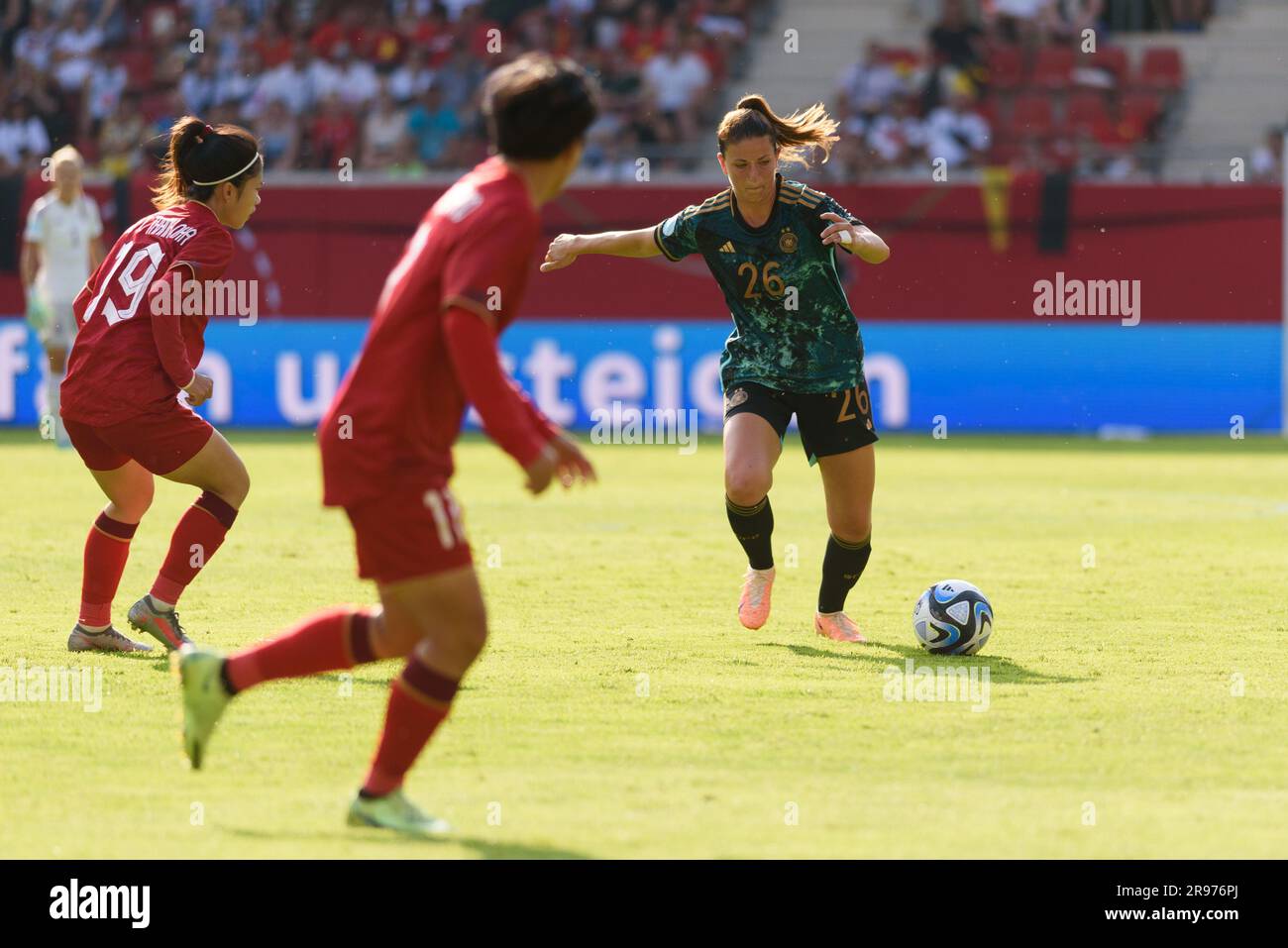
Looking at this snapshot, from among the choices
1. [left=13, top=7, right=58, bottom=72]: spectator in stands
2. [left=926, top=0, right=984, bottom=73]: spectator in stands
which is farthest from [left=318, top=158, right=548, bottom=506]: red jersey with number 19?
[left=13, top=7, right=58, bottom=72]: spectator in stands

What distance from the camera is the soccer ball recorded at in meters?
8.47

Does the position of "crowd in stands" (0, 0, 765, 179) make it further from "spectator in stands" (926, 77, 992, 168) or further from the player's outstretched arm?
the player's outstretched arm

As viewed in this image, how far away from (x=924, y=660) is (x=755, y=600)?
3.34ft

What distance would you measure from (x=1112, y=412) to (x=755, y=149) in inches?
549

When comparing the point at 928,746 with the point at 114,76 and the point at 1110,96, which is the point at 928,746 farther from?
the point at 114,76

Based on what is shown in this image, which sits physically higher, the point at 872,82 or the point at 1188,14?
the point at 1188,14

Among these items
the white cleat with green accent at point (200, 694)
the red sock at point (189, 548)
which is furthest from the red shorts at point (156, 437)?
the white cleat with green accent at point (200, 694)

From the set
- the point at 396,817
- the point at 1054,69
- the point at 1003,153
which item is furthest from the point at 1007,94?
the point at 396,817

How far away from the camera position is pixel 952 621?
27.8ft

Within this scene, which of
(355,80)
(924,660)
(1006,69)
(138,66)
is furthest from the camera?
(138,66)

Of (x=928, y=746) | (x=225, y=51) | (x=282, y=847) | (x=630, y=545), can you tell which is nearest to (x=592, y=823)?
(x=282, y=847)

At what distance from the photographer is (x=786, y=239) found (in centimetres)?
869

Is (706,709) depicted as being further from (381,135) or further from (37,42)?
(37,42)

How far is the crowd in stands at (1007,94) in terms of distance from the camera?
23344mm
